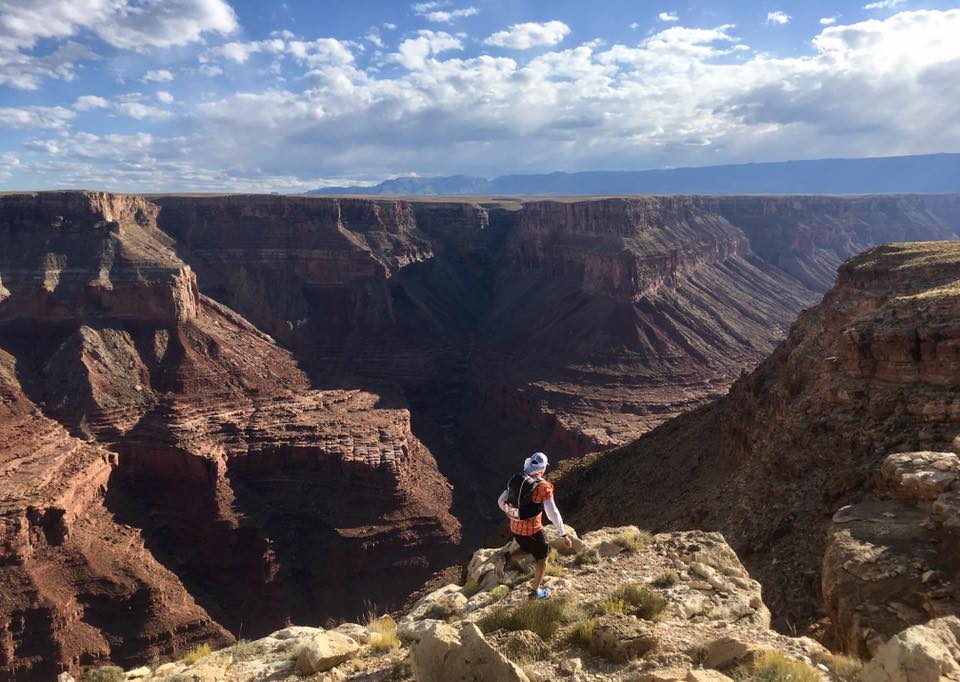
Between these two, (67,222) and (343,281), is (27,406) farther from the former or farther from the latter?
(343,281)

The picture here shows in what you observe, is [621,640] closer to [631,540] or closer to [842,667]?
[842,667]

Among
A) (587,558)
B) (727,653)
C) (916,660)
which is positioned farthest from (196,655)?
(916,660)

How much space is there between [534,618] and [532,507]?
2045 millimetres

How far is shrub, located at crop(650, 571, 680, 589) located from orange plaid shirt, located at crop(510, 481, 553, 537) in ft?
7.21

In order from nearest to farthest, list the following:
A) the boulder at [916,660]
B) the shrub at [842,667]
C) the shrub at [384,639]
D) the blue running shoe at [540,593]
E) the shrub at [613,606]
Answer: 1. the boulder at [916,660]
2. the shrub at [842,667]
3. the shrub at [613,606]
4. the shrub at [384,639]
5. the blue running shoe at [540,593]

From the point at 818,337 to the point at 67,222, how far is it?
6381cm

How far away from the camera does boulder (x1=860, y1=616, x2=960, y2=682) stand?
6.29 meters

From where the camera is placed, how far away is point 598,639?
845cm

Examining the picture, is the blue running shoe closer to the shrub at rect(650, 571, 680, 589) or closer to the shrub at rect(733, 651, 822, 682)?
the shrub at rect(650, 571, 680, 589)

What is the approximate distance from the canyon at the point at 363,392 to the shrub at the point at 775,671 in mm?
9151

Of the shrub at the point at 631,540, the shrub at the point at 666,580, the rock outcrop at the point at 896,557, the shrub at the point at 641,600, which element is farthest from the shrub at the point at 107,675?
the rock outcrop at the point at 896,557

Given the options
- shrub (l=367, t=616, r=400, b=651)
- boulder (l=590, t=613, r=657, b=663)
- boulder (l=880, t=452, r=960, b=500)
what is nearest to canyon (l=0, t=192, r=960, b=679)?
boulder (l=880, t=452, r=960, b=500)

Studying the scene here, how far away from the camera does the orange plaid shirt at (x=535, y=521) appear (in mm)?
10781

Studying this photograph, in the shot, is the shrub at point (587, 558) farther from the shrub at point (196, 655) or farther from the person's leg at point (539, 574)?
the shrub at point (196, 655)
